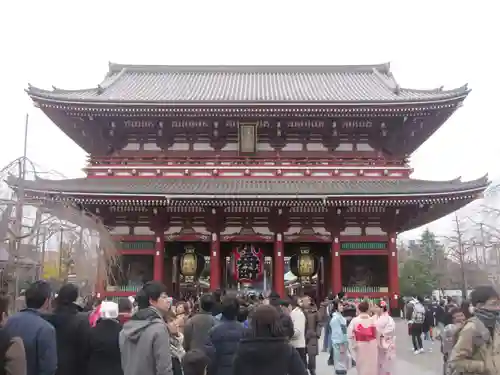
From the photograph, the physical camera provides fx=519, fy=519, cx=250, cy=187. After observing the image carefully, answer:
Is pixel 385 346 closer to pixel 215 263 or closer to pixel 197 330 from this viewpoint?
pixel 197 330

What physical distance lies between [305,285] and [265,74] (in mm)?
13943

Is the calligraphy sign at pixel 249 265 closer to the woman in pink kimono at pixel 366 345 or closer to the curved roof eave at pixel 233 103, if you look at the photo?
the curved roof eave at pixel 233 103

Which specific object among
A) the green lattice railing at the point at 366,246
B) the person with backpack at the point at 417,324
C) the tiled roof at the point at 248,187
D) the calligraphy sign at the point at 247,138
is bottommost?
the person with backpack at the point at 417,324

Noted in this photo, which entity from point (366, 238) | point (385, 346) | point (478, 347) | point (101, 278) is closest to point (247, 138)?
point (366, 238)

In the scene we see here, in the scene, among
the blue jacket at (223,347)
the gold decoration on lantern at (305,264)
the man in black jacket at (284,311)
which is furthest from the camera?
the gold decoration on lantern at (305,264)

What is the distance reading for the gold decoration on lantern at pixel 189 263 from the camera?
22.7m

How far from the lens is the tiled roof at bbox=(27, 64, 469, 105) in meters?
22.2

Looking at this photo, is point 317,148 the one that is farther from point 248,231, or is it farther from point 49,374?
point 49,374

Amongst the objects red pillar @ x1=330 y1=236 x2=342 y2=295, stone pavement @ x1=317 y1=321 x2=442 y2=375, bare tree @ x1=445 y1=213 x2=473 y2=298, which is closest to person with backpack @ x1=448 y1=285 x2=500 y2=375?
stone pavement @ x1=317 y1=321 x2=442 y2=375

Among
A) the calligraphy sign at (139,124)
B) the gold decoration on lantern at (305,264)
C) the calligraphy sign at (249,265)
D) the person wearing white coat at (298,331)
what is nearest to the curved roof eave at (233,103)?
the calligraphy sign at (139,124)

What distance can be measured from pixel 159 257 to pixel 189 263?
1479 millimetres

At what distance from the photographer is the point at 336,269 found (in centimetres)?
2162

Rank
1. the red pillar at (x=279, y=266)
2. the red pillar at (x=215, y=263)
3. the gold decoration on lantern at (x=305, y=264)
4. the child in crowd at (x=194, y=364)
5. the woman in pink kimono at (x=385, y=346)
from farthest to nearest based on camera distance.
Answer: the gold decoration on lantern at (x=305, y=264) → the red pillar at (x=215, y=263) → the red pillar at (x=279, y=266) → the woman in pink kimono at (x=385, y=346) → the child in crowd at (x=194, y=364)

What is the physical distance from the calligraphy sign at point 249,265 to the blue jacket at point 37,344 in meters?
17.7
